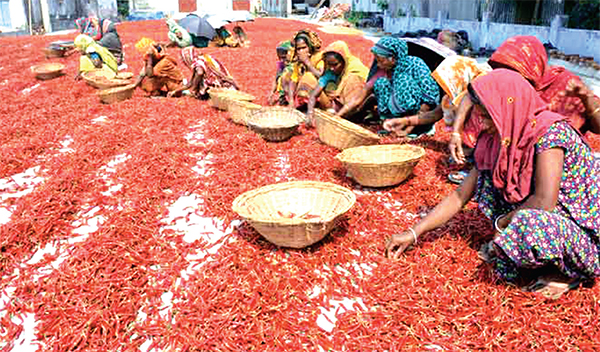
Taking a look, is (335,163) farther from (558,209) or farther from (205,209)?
(558,209)

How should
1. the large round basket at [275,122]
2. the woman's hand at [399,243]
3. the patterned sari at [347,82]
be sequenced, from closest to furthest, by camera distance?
the woman's hand at [399,243] < the large round basket at [275,122] < the patterned sari at [347,82]

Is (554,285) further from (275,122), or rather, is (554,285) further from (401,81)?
(275,122)

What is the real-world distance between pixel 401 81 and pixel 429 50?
108cm

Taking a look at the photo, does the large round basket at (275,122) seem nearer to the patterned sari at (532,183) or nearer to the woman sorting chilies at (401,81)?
the woman sorting chilies at (401,81)

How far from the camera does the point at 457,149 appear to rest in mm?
3516

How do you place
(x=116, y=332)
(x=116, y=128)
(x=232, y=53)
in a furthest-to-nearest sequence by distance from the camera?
(x=232, y=53)
(x=116, y=128)
(x=116, y=332)

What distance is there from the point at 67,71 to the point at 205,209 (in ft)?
27.3

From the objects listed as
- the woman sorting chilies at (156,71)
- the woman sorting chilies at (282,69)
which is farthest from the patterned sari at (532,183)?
the woman sorting chilies at (156,71)

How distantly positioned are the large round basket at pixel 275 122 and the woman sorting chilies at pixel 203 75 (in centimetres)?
202

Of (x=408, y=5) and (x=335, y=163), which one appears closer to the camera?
(x=335, y=163)

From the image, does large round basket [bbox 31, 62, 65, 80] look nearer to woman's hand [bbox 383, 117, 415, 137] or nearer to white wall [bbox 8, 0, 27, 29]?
woman's hand [bbox 383, 117, 415, 137]

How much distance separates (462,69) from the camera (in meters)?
4.24

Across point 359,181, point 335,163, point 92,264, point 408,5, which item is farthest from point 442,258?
point 408,5

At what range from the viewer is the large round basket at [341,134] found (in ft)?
13.7
